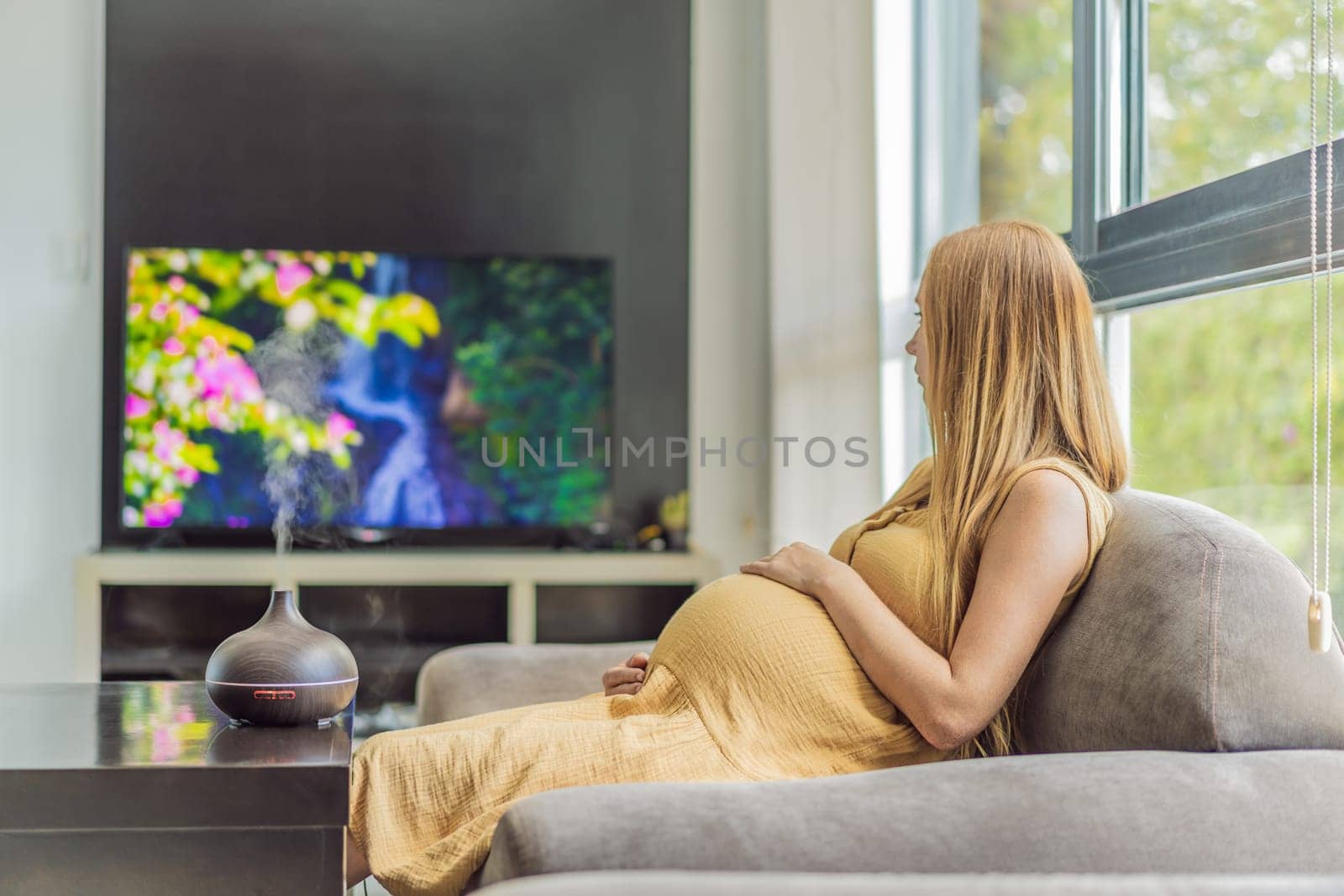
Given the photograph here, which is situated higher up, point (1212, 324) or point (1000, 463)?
point (1212, 324)

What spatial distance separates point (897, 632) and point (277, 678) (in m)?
0.70

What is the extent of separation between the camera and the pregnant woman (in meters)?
1.40

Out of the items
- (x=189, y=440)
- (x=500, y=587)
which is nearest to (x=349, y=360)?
(x=189, y=440)

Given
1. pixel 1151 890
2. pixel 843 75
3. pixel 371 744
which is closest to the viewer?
pixel 1151 890

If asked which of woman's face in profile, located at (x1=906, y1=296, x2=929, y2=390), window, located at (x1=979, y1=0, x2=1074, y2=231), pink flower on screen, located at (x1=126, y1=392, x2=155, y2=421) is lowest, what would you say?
woman's face in profile, located at (x1=906, y1=296, x2=929, y2=390)

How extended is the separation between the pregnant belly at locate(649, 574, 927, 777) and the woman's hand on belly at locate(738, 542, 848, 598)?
0.03m

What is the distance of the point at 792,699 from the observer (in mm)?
1484

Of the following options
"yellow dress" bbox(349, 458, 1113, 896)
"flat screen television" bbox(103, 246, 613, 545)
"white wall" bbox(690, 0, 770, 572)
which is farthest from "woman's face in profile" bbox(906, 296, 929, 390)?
"white wall" bbox(690, 0, 770, 572)

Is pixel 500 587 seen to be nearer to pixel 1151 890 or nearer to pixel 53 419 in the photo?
pixel 53 419

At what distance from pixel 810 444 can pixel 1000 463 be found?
196 centimetres

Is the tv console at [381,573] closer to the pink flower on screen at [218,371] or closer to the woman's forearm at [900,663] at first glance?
the pink flower on screen at [218,371]

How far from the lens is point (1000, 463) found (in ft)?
5.02

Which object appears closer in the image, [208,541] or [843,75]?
[843,75]

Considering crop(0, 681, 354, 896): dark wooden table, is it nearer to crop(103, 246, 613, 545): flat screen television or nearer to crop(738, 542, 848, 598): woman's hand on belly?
crop(738, 542, 848, 598): woman's hand on belly
